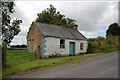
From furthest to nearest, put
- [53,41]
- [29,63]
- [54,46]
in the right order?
[54,46] < [53,41] < [29,63]

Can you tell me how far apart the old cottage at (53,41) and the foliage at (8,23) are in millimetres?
7135

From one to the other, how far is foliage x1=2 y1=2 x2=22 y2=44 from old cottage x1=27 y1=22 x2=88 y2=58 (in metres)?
7.13

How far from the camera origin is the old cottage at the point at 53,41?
27.8m

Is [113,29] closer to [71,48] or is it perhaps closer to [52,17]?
[52,17]

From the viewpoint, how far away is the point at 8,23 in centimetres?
2034

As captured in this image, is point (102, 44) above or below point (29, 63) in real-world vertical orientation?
above

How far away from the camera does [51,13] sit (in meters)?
55.4

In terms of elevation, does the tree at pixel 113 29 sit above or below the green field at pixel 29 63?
above

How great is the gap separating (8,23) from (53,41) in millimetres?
9516

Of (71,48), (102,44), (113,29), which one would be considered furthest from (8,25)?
(113,29)

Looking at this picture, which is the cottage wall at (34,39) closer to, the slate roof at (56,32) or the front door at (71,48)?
the slate roof at (56,32)

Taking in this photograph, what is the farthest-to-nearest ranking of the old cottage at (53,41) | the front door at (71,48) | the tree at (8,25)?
the front door at (71,48), the old cottage at (53,41), the tree at (8,25)

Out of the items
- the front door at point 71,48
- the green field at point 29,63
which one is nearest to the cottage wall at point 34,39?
the green field at point 29,63

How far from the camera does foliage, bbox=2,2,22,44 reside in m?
19.8
